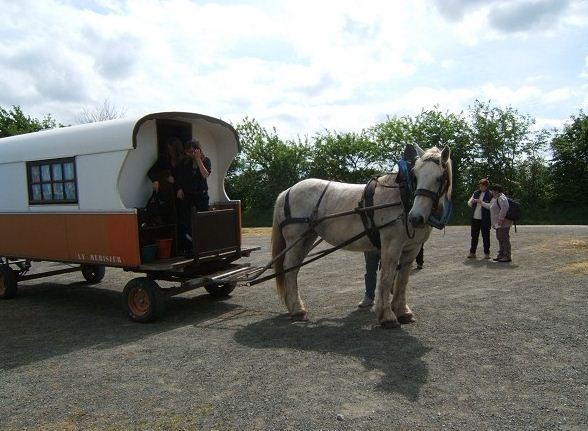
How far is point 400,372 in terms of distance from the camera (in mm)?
4691

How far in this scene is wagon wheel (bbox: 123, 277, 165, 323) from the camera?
709cm

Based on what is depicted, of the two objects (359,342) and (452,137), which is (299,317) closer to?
(359,342)

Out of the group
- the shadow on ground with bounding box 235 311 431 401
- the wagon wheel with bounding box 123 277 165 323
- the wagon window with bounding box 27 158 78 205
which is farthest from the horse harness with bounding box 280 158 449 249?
the wagon window with bounding box 27 158 78 205

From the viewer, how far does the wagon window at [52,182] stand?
Result: 25.8 ft

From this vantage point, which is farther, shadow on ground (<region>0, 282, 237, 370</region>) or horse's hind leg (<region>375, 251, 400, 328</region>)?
shadow on ground (<region>0, 282, 237, 370</region>)

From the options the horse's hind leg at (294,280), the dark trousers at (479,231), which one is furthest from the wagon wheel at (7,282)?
the dark trousers at (479,231)

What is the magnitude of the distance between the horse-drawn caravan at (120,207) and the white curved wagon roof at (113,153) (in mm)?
16

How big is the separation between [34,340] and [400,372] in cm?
506

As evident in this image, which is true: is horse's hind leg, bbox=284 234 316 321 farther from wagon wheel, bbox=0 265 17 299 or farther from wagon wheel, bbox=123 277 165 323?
wagon wheel, bbox=0 265 17 299

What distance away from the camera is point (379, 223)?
6.17 meters

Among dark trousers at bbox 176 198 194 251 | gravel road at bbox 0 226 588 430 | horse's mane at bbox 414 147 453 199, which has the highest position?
horse's mane at bbox 414 147 453 199

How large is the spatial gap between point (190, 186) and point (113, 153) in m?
1.23

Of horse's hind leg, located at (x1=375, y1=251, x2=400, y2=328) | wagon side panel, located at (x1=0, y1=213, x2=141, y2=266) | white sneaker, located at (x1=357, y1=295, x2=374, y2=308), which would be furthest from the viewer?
white sneaker, located at (x1=357, y1=295, x2=374, y2=308)

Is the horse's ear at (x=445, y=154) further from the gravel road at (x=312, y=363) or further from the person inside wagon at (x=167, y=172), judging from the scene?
the person inside wagon at (x=167, y=172)
